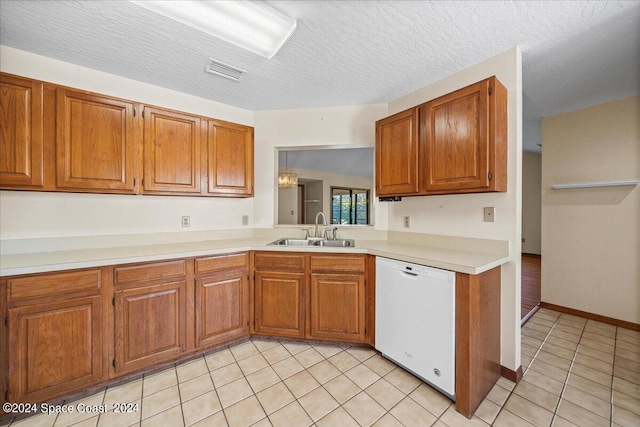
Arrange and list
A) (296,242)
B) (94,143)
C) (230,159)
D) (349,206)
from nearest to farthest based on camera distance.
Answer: (94,143)
(230,159)
(296,242)
(349,206)

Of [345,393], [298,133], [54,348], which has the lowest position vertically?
[345,393]

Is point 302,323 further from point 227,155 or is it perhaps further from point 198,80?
point 198,80

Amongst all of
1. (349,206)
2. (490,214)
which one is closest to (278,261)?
(490,214)

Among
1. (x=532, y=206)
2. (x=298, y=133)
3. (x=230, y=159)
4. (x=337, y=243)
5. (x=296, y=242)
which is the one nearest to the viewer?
(x=230, y=159)

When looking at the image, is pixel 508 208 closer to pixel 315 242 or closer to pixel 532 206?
pixel 315 242

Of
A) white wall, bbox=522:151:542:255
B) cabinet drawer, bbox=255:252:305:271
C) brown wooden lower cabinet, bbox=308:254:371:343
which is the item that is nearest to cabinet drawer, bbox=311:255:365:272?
brown wooden lower cabinet, bbox=308:254:371:343

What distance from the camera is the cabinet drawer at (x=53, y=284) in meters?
1.48

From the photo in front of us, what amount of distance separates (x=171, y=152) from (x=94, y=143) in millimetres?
502

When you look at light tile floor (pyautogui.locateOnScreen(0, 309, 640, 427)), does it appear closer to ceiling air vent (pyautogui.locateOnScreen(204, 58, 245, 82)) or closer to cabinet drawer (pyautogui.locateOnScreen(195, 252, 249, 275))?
cabinet drawer (pyautogui.locateOnScreen(195, 252, 249, 275))

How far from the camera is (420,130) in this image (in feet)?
6.86

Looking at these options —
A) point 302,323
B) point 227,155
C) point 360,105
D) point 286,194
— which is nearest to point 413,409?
point 302,323

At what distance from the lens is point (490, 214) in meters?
1.97

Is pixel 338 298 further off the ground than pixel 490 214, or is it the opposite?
pixel 490 214

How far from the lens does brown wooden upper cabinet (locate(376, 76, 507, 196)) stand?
5.60 feet
